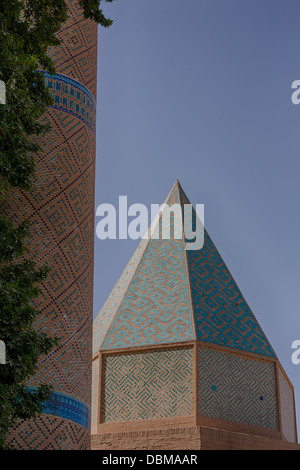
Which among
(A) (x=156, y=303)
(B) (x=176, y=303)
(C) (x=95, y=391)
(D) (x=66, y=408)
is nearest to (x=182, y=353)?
(B) (x=176, y=303)

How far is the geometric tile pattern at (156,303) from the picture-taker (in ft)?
31.6

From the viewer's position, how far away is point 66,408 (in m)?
5.72

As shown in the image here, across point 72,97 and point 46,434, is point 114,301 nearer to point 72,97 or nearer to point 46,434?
point 72,97

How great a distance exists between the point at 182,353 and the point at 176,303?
0.77 m

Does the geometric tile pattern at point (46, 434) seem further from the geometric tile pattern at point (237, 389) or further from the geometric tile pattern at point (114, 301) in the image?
the geometric tile pattern at point (114, 301)

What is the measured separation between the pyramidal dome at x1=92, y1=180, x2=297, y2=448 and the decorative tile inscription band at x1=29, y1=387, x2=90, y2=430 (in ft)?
10.3

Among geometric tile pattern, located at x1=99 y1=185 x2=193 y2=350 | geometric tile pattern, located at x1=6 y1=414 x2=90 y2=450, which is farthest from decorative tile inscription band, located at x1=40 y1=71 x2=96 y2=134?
geometric tile pattern, located at x1=99 y1=185 x2=193 y2=350

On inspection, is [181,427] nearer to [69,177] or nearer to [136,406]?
[136,406]

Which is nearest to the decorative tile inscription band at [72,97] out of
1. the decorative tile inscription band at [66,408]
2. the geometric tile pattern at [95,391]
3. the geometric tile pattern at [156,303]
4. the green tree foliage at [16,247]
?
the green tree foliage at [16,247]

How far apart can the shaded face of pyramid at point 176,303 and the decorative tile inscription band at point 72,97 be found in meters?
3.47

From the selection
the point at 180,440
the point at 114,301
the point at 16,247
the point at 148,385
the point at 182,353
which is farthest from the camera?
the point at 114,301
